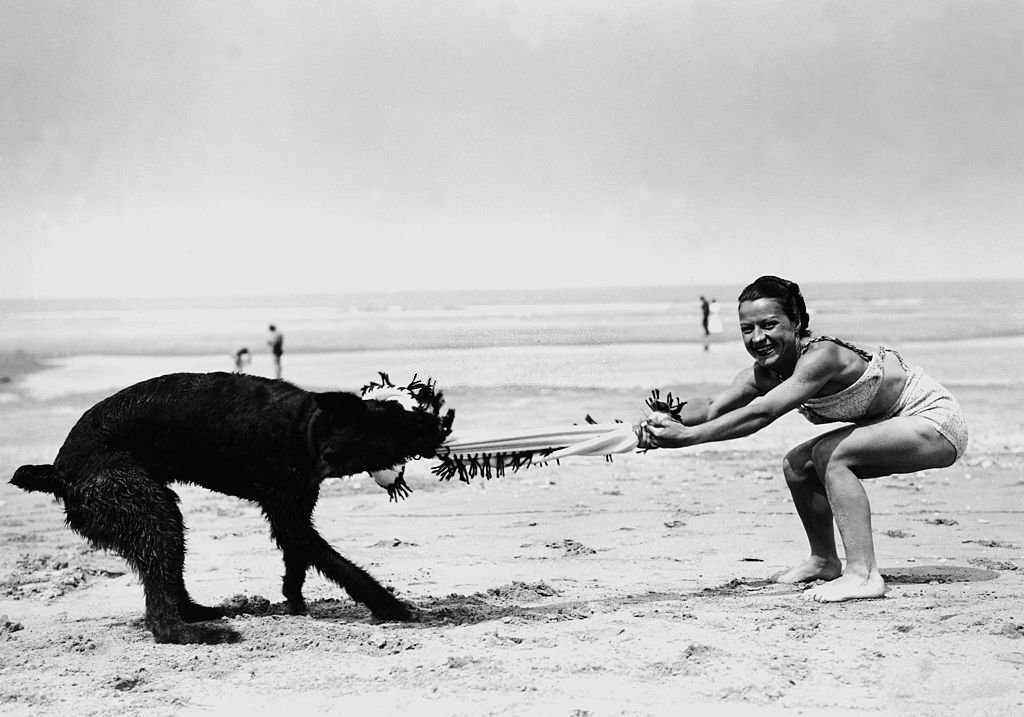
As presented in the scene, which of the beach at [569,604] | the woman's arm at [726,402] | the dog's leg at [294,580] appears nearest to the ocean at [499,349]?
the beach at [569,604]

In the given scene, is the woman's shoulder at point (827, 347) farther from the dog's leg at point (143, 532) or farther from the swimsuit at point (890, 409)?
the dog's leg at point (143, 532)

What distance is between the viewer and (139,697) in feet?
13.1

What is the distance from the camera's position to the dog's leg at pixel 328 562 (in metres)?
4.80

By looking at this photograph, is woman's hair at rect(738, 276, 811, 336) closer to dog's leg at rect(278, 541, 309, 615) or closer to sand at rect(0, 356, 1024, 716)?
sand at rect(0, 356, 1024, 716)

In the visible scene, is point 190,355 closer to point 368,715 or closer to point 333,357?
point 333,357

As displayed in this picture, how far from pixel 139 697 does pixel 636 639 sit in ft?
6.69

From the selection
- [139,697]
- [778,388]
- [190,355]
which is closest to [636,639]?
[778,388]

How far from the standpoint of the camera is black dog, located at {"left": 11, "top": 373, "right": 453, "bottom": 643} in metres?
4.69

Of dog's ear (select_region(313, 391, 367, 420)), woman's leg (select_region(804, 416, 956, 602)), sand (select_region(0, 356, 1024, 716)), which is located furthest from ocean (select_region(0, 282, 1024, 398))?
dog's ear (select_region(313, 391, 367, 420))

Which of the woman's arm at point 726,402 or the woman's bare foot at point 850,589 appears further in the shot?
the woman's arm at point 726,402

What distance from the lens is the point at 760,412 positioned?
4992mm

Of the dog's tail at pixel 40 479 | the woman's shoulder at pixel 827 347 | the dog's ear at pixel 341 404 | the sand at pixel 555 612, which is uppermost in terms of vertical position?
the woman's shoulder at pixel 827 347

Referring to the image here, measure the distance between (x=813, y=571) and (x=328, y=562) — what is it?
266 centimetres

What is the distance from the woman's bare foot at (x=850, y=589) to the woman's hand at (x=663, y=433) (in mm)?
1022
